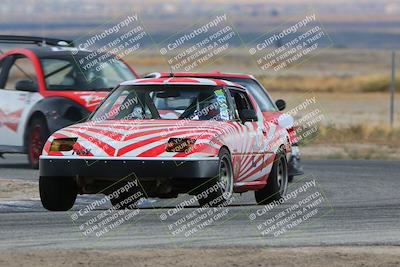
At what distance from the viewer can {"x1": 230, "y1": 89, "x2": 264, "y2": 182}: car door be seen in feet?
48.4

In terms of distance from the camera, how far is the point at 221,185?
45.7 ft

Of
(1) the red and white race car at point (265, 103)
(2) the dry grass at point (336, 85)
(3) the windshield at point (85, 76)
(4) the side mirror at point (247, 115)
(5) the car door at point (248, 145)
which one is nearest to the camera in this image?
(5) the car door at point (248, 145)

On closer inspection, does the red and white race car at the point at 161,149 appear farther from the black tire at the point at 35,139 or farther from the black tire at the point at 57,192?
the black tire at the point at 35,139

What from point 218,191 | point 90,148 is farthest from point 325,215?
point 90,148

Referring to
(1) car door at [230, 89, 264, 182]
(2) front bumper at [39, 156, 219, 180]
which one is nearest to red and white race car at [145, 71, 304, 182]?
(1) car door at [230, 89, 264, 182]

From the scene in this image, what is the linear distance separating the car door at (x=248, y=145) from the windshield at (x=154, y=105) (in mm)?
261

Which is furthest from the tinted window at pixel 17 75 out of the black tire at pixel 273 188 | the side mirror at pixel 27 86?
the black tire at pixel 273 188

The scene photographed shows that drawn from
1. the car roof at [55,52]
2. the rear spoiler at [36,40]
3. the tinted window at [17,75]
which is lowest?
the tinted window at [17,75]

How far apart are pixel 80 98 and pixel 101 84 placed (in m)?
0.75

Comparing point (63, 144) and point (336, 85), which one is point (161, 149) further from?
point (336, 85)

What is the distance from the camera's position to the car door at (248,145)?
1474 centimetres

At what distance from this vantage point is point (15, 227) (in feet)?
41.2

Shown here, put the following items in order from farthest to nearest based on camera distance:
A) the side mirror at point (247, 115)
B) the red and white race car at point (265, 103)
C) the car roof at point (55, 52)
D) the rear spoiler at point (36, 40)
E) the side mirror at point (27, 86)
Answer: the rear spoiler at point (36, 40) < the car roof at point (55, 52) < the side mirror at point (27, 86) < the red and white race car at point (265, 103) < the side mirror at point (247, 115)

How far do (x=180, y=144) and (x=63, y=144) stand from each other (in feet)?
3.91
